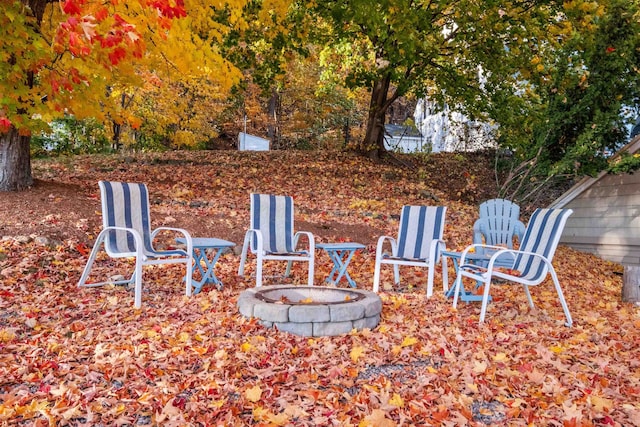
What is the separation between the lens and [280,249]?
5.60m

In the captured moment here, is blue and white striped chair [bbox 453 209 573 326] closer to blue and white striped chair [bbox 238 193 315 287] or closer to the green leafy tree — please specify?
blue and white striped chair [bbox 238 193 315 287]

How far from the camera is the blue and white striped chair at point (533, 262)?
4.55 meters

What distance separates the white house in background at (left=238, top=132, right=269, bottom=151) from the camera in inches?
798

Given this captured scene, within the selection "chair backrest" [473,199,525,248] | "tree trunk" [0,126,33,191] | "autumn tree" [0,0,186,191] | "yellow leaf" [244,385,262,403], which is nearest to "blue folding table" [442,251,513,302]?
"chair backrest" [473,199,525,248]

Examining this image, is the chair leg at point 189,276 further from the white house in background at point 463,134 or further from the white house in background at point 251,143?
the white house in background at point 251,143

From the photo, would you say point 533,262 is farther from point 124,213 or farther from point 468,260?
point 124,213

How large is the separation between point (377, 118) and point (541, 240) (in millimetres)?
9454

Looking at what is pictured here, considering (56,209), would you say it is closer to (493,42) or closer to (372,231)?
(372,231)

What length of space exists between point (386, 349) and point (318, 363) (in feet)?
1.81

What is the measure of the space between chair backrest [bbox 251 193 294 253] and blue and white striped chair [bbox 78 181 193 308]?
3.09 ft

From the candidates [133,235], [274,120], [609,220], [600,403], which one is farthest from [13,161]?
[274,120]

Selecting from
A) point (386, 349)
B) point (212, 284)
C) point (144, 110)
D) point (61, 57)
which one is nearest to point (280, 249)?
point (212, 284)

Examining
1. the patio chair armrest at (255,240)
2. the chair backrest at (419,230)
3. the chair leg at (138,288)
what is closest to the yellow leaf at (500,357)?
the chair backrest at (419,230)

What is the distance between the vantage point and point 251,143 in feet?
68.0
